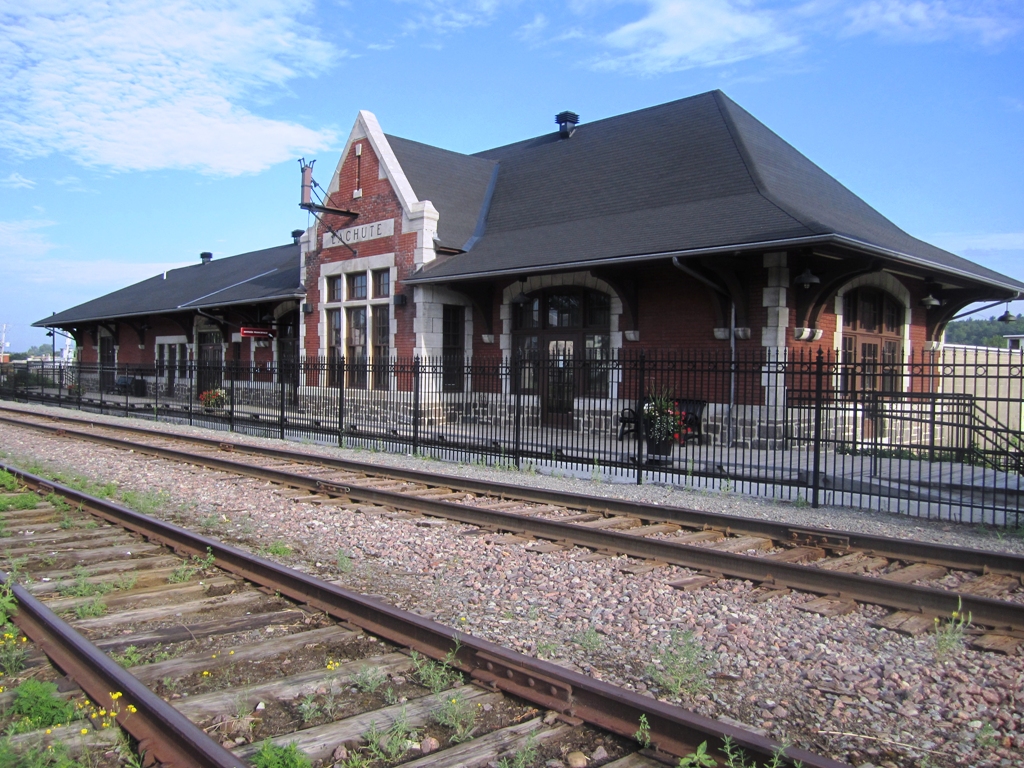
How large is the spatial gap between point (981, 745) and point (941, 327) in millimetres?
19843

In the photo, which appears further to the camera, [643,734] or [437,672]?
[437,672]

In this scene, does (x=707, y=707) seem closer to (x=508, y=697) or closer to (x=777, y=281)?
(x=508, y=697)

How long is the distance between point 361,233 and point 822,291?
13.5m

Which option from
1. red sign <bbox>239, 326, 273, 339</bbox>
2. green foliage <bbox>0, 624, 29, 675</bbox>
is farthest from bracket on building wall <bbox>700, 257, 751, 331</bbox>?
red sign <bbox>239, 326, 273, 339</bbox>

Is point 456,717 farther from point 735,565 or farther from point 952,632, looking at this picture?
point 735,565

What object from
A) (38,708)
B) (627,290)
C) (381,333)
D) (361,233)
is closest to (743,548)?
(38,708)

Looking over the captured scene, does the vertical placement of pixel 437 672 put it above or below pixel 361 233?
below

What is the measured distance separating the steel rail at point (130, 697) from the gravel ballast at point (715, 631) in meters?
2.06

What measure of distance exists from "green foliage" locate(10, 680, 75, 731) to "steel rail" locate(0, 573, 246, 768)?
149 millimetres

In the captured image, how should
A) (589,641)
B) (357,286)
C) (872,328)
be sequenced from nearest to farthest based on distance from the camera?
(589,641) → (872,328) → (357,286)

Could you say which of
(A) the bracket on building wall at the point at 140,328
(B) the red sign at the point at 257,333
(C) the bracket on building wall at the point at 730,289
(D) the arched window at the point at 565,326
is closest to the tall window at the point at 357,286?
(D) the arched window at the point at 565,326

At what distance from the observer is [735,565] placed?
646cm

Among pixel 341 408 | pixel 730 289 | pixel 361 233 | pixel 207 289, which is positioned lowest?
pixel 341 408

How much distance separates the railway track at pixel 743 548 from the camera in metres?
5.48
